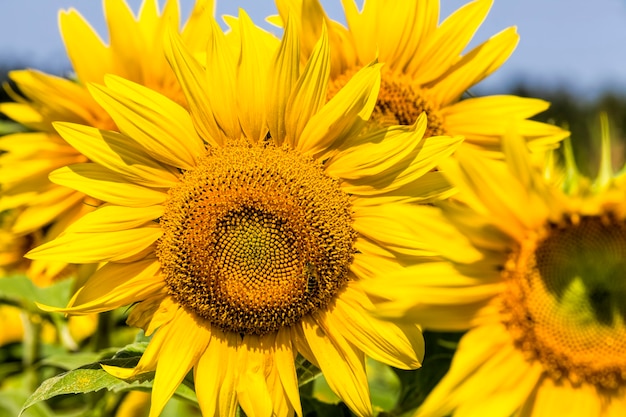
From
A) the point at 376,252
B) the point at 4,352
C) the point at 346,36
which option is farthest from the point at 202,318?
the point at 4,352

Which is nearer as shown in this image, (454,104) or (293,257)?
(293,257)

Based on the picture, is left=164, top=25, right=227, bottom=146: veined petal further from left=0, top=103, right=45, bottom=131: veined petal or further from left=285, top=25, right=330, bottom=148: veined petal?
left=0, top=103, right=45, bottom=131: veined petal

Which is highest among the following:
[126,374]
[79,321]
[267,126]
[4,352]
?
[267,126]

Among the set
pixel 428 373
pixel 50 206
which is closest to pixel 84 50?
pixel 50 206

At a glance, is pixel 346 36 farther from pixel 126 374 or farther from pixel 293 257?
pixel 126 374

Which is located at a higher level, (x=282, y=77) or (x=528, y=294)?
(x=282, y=77)

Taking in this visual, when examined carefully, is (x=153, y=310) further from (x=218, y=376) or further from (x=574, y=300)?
(x=574, y=300)

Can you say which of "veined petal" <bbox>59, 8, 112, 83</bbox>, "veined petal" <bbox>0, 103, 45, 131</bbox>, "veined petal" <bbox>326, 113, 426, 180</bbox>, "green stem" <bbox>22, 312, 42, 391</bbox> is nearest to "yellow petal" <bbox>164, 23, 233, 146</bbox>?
"veined petal" <bbox>326, 113, 426, 180</bbox>
